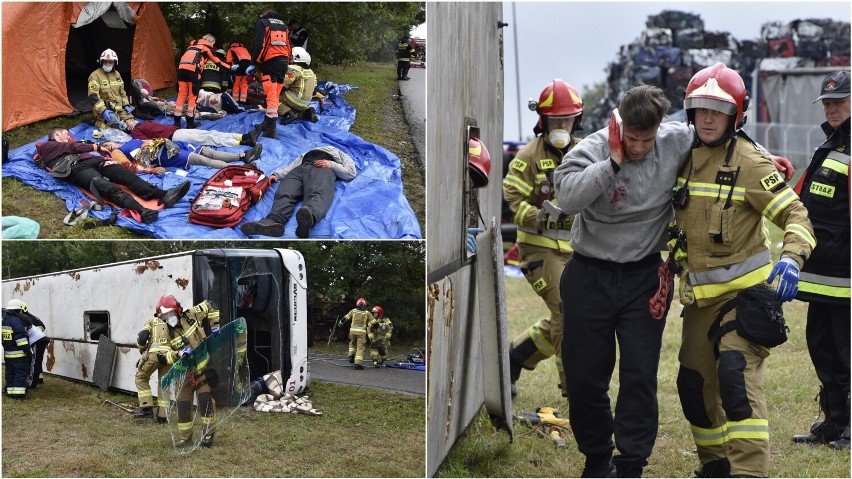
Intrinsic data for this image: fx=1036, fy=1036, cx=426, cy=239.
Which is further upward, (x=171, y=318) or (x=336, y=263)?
(x=336, y=263)

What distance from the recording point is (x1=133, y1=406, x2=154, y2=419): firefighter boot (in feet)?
16.9

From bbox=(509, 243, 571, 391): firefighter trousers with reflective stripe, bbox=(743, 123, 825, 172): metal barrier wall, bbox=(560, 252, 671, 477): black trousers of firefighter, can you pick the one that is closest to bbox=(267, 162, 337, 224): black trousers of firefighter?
bbox=(560, 252, 671, 477): black trousers of firefighter

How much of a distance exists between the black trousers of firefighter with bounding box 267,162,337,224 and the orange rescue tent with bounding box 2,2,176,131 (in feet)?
2.86

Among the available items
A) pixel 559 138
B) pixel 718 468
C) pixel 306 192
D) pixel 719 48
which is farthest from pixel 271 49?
pixel 719 48

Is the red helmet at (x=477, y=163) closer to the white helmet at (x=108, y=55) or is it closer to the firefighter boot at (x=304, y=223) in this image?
the firefighter boot at (x=304, y=223)

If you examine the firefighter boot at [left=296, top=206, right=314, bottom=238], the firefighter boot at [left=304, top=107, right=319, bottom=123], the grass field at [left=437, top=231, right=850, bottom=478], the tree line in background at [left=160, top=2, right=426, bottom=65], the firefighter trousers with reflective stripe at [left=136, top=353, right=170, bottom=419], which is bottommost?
the grass field at [left=437, top=231, right=850, bottom=478]

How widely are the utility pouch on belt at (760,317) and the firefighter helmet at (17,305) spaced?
3414 mm

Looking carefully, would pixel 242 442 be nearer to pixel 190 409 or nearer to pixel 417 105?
pixel 190 409

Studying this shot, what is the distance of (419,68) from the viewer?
15.6ft

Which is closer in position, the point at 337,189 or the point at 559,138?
the point at 337,189

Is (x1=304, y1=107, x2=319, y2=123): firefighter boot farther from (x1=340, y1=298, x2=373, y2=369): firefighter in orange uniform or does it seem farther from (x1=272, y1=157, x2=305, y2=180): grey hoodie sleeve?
(x1=340, y1=298, x2=373, y2=369): firefighter in orange uniform

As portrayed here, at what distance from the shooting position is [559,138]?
680 centimetres

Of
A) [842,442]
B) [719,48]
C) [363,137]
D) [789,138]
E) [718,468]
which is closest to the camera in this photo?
[718,468]

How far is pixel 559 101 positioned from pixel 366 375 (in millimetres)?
2730
